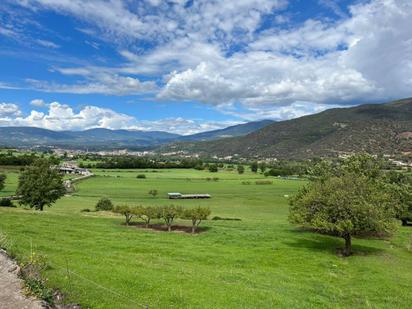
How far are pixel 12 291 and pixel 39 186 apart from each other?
179ft

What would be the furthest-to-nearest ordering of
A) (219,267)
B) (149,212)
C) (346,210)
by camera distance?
(149,212)
(346,210)
(219,267)

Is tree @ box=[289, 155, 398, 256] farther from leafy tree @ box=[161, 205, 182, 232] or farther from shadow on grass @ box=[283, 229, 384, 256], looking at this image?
leafy tree @ box=[161, 205, 182, 232]

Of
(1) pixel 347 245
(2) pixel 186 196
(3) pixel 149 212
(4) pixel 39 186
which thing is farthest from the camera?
(2) pixel 186 196

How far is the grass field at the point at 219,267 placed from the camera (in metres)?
17.6

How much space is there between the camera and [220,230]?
4672 cm

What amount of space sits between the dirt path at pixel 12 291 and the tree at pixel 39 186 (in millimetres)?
50609

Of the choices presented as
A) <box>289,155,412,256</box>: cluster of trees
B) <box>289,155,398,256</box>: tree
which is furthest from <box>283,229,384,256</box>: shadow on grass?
<box>289,155,398,256</box>: tree

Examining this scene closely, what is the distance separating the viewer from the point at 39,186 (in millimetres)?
64188

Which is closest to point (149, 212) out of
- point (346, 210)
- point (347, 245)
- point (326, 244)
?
point (326, 244)

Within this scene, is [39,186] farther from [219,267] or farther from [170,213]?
[219,267]

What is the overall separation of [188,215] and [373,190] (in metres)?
22.4

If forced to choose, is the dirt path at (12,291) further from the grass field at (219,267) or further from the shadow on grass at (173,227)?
the shadow on grass at (173,227)

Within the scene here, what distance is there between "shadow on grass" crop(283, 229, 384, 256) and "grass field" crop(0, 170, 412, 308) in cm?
12

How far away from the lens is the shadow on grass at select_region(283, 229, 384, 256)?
1483 inches
